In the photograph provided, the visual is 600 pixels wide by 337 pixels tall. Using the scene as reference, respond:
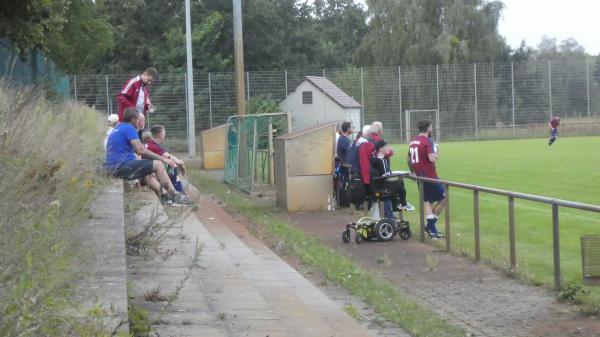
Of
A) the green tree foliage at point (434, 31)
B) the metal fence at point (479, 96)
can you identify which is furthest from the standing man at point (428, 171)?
the green tree foliage at point (434, 31)

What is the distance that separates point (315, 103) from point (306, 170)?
92.1ft

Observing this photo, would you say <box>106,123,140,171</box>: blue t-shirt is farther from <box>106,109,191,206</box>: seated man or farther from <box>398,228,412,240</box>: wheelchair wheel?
<box>398,228,412,240</box>: wheelchair wheel

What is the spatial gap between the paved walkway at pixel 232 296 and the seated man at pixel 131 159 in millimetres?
654

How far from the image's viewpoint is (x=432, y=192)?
1377 centimetres

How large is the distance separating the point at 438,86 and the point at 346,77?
586cm

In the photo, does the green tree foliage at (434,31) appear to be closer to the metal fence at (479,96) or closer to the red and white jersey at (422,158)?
the metal fence at (479,96)

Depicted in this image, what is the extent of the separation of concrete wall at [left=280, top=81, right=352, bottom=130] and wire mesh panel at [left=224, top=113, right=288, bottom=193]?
1884 cm

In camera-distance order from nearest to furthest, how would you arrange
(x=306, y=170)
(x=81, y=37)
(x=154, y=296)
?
(x=154, y=296) < (x=306, y=170) < (x=81, y=37)

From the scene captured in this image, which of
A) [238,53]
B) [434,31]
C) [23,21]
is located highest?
[434,31]

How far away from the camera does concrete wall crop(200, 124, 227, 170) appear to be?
101ft

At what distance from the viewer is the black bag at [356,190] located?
562 inches

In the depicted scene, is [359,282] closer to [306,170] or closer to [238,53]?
[306,170]

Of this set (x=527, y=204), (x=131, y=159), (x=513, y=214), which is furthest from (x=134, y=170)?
(x=527, y=204)

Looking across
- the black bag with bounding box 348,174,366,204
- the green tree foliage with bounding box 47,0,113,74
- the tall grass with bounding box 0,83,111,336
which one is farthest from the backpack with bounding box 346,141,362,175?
the green tree foliage with bounding box 47,0,113,74
